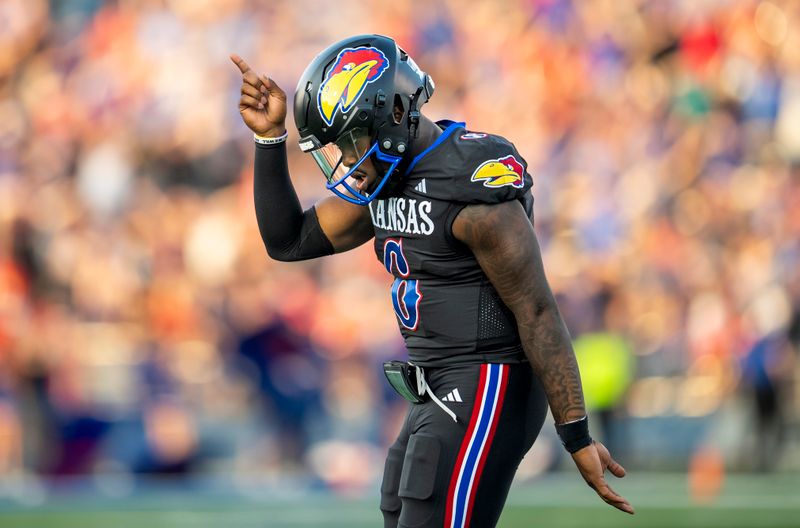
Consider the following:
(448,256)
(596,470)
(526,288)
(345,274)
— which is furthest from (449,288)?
(345,274)

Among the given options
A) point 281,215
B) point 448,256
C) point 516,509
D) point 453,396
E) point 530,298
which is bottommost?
point 516,509

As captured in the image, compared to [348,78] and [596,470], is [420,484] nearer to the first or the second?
[596,470]

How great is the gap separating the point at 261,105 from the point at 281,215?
0.32 m

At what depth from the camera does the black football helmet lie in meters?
3.48

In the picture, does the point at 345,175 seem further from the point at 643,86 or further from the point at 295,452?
the point at 643,86

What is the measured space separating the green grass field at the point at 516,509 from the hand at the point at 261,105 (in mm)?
4372

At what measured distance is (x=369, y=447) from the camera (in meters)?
10.2

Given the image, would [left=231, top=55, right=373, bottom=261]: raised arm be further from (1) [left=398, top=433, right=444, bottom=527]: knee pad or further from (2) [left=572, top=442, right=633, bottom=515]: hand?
(2) [left=572, top=442, right=633, bottom=515]: hand

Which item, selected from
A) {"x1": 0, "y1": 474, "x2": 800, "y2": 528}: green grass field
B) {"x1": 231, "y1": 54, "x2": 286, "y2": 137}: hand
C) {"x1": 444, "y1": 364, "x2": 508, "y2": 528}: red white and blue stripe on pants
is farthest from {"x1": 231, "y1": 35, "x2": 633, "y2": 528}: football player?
{"x1": 0, "y1": 474, "x2": 800, "y2": 528}: green grass field

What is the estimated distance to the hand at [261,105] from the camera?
3.80 metres

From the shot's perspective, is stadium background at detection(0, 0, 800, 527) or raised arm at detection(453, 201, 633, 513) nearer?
raised arm at detection(453, 201, 633, 513)

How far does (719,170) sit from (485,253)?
7614 mm

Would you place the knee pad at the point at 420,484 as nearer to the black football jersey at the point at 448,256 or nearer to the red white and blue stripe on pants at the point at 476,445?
the red white and blue stripe on pants at the point at 476,445

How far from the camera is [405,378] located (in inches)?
141
